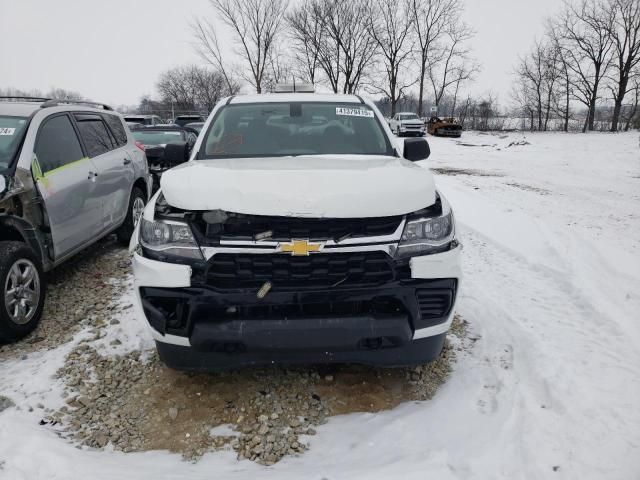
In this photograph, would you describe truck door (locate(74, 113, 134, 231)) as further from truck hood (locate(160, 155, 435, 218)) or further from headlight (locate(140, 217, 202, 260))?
headlight (locate(140, 217, 202, 260))

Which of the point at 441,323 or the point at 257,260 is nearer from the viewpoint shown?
the point at 257,260

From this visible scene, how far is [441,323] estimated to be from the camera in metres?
2.42

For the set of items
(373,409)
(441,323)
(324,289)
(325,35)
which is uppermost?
(325,35)

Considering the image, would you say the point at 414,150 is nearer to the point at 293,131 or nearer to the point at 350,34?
the point at 293,131

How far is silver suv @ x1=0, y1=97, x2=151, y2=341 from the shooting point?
3.32m

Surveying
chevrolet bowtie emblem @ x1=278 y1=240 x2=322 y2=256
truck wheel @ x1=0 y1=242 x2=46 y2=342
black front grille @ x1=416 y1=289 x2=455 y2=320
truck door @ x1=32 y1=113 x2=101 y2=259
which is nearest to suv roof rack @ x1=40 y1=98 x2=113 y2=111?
truck door @ x1=32 y1=113 x2=101 y2=259

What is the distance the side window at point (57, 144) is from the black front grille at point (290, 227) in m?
2.47

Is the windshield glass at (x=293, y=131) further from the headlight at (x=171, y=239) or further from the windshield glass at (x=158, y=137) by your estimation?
the windshield glass at (x=158, y=137)

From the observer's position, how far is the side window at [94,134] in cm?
471

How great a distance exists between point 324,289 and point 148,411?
1.30 meters

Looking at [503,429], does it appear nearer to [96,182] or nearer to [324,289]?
[324,289]

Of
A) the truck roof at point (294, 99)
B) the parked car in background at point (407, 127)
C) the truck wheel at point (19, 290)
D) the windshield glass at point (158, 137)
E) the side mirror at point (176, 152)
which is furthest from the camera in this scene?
the parked car in background at point (407, 127)

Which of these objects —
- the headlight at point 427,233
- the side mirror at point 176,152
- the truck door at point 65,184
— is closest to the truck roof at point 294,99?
the side mirror at point 176,152

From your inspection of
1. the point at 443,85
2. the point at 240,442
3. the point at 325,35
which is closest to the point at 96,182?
the point at 240,442
